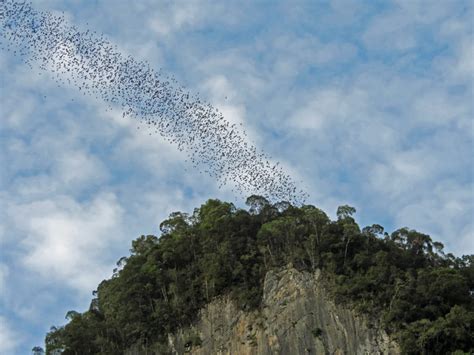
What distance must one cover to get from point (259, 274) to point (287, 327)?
4022mm

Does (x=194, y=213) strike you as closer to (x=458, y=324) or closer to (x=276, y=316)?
(x=276, y=316)

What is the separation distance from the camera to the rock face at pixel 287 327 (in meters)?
36.6

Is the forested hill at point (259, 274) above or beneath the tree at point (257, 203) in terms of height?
beneath

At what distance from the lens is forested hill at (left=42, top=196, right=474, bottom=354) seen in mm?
37531

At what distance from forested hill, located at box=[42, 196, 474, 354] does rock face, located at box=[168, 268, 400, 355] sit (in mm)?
503

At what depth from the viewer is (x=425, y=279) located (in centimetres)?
3788

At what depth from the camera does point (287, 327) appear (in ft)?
125

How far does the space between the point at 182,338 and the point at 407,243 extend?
13.3 m

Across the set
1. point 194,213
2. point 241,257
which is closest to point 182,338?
point 241,257

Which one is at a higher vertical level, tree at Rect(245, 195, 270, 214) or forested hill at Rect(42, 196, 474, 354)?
tree at Rect(245, 195, 270, 214)

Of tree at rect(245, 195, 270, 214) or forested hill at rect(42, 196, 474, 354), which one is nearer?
forested hill at rect(42, 196, 474, 354)

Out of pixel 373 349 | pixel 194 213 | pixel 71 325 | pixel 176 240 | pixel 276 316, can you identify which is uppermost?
pixel 194 213

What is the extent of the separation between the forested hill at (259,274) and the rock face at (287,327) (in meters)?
0.50

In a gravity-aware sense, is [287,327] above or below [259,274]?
below
